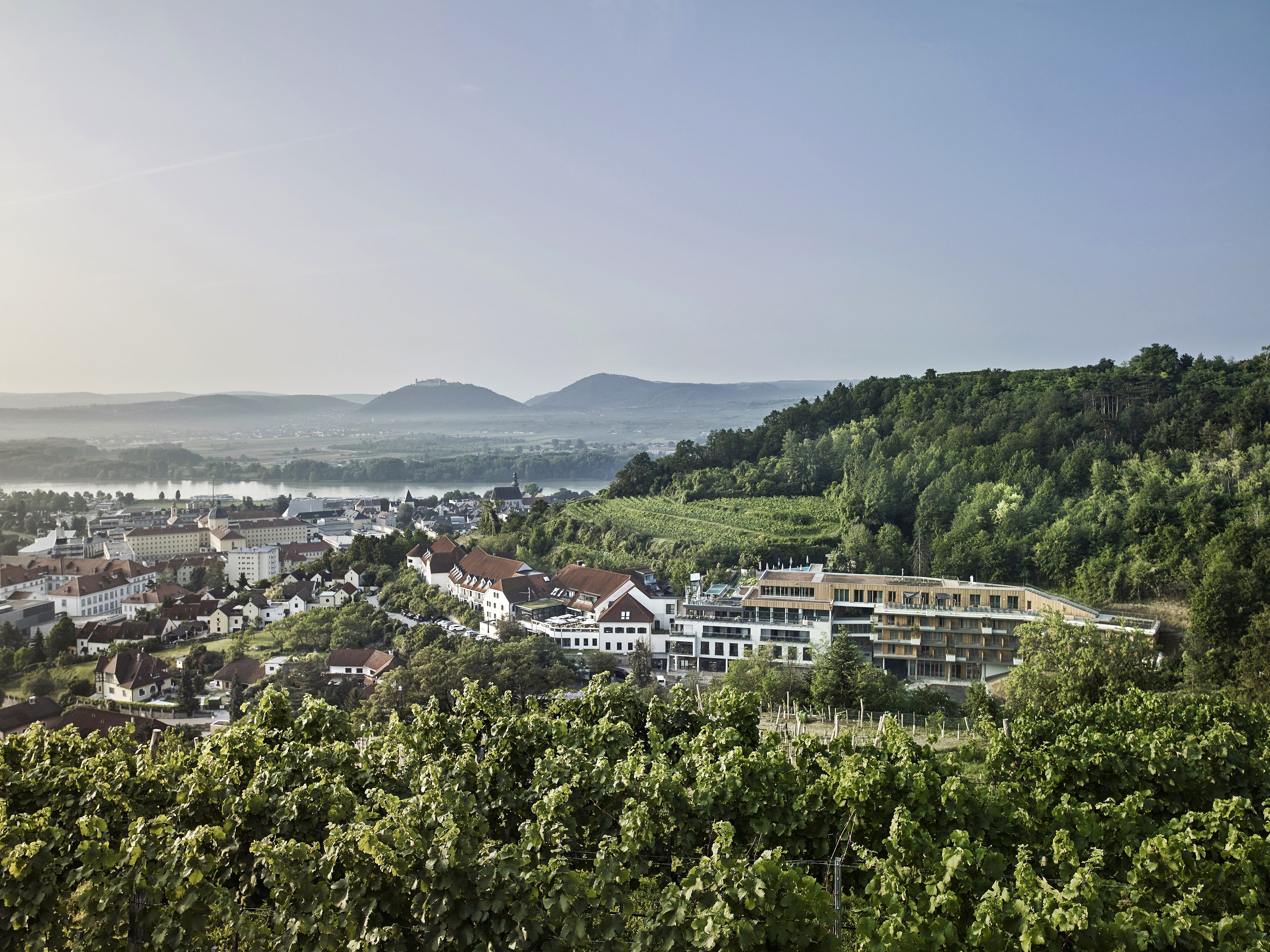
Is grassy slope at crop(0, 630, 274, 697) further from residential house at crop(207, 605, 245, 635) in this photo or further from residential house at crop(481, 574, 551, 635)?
residential house at crop(481, 574, 551, 635)

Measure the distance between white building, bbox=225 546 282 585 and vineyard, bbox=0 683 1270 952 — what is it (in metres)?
27.8

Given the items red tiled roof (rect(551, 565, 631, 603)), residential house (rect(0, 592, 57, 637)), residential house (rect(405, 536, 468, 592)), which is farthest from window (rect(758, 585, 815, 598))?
residential house (rect(0, 592, 57, 637))

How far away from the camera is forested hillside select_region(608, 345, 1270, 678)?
20.7m

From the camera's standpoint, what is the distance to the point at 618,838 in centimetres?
528

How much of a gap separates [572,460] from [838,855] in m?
65.1

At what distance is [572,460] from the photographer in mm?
70375

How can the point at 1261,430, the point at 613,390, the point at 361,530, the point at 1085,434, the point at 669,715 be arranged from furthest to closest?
the point at 613,390
the point at 361,530
the point at 1085,434
the point at 1261,430
the point at 669,715

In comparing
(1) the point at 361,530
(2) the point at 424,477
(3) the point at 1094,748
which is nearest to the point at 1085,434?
(3) the point at 1094,748

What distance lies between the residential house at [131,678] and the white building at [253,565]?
1247 cm

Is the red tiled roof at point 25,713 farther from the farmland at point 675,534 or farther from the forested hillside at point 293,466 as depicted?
Answer: the forested hillside at point 293,466

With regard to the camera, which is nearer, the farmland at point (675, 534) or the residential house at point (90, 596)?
the farmland at point (675, 534)

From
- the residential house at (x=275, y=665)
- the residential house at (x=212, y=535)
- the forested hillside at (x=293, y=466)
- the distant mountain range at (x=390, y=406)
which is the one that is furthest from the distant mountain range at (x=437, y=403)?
the residential house at (x=275, y=665)

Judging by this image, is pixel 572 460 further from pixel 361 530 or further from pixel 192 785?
pixel 192 785

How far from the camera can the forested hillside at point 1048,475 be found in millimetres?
20672
